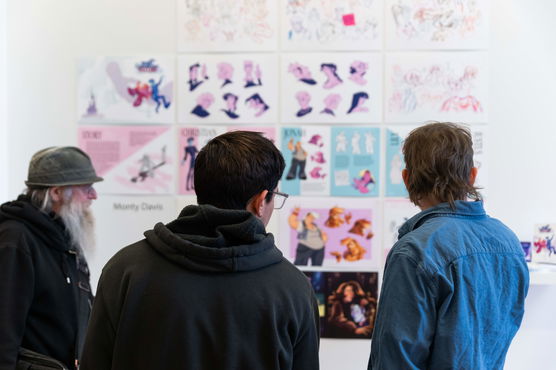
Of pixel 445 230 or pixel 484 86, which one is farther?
pixel 484 86

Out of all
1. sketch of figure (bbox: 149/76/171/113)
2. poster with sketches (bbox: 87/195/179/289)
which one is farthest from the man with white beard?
sketch of figure (bbox: 149/76/171/113)

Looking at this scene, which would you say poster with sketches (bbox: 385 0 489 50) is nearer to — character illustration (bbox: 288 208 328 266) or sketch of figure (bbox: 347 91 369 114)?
sketch of figure (bbox: 347 91 369 114)

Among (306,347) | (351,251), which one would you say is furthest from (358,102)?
(306,347)

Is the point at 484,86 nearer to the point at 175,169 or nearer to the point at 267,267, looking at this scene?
the point at 175,169

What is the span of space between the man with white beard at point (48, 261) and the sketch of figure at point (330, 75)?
127cm

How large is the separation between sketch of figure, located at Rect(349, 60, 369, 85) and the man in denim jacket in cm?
128

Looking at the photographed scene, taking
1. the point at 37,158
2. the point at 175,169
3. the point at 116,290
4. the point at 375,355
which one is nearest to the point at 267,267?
the point at 116,290

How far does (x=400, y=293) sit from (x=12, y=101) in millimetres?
2475

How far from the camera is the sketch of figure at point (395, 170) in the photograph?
8.70 feet

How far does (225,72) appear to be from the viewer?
8.82 ft

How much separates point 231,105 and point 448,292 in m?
1.72

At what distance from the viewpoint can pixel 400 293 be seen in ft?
4.21

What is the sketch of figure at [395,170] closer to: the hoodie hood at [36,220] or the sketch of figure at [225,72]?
the sketch of figure at [225,72]

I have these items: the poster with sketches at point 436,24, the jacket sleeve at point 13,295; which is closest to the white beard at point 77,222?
the jacket sleeve at point 13,295
